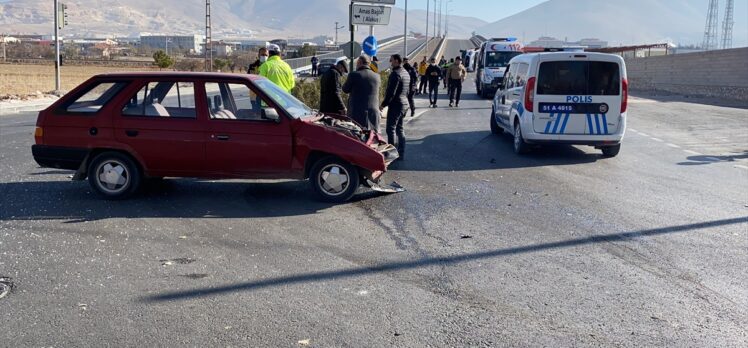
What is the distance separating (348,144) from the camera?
8.52 metres

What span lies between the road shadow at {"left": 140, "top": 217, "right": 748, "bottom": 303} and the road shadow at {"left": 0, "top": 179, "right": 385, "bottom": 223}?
7.27 ft

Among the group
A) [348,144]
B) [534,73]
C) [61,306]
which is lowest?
[61,306]

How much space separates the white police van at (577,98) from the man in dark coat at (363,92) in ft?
10.7

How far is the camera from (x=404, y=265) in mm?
6258

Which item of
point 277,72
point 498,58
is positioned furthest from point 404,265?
point 498,58

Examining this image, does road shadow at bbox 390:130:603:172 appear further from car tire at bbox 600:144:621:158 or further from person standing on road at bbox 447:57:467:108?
person standing on road at bbox 447:57:467:108

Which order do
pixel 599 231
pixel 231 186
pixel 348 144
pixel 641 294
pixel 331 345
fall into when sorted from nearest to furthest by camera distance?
pixel 331 345
pixel 641 294
pixel 599 231
pixel 348 144
pixel 231 186

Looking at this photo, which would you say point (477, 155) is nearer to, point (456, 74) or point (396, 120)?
point (396, 120)

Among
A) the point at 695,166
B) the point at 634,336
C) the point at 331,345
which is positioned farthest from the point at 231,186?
the point at 695,166

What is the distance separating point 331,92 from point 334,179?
2480 mm

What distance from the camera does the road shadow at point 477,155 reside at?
12.0 metres

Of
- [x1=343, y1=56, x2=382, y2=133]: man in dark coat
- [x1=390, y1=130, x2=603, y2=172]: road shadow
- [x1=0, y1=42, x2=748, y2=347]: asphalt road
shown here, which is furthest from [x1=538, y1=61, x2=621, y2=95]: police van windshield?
[x1=343, y1=56, x2=382, y2=133]: man in dark coat

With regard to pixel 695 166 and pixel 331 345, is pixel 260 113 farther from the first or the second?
pixel 695 166

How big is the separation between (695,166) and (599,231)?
585 centimetres
